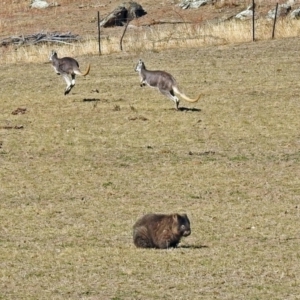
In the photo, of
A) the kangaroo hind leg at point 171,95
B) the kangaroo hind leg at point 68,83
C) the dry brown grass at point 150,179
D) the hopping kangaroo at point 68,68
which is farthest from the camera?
the kangaroo hind leg at point 68,83

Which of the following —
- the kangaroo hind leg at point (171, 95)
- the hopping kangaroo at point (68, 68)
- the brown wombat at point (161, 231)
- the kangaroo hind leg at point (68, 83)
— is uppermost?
the hopping kangaroo at point (68, 68)

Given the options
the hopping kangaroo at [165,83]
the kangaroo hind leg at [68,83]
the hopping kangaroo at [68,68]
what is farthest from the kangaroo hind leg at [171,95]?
the kangaroo hind leg at [68,83]

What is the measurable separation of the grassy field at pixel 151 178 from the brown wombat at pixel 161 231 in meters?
0.17

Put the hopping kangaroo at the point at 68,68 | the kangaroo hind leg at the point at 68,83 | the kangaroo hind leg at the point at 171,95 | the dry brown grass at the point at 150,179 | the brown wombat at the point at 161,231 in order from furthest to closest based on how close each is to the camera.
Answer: the kangaroo hind leg at the point at 68,83 → the hopping kangaroo at the point at 68,68 → the kangaroo hind leg at the point at 171,95 → the brown wombat at the point at 161,231 → the dry brown grass at the point at 150,179

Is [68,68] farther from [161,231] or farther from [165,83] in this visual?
[161,231]

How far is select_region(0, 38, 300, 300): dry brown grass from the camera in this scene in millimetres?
12289

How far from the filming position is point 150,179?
19.2 metres

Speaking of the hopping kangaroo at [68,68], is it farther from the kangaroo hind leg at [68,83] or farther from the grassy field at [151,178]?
the grassy field at [151,178]

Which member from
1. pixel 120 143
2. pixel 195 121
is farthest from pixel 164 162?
pixel 195 121

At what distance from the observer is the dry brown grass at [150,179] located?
1229cm

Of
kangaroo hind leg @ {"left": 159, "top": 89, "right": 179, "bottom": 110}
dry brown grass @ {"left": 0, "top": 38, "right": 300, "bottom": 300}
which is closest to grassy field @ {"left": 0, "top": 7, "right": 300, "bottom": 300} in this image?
dry brown grass @ {"left": 0, "top": 38, "right": 300, "bottom": 300}

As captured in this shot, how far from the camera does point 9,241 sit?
1441 cm

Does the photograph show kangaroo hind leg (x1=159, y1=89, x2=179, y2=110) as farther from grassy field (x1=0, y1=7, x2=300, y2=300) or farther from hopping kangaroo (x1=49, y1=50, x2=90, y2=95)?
hopping kangaroo (x1=49, y1=50, x2=90, y2=95)

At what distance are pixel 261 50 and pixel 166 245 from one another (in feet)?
76.3
